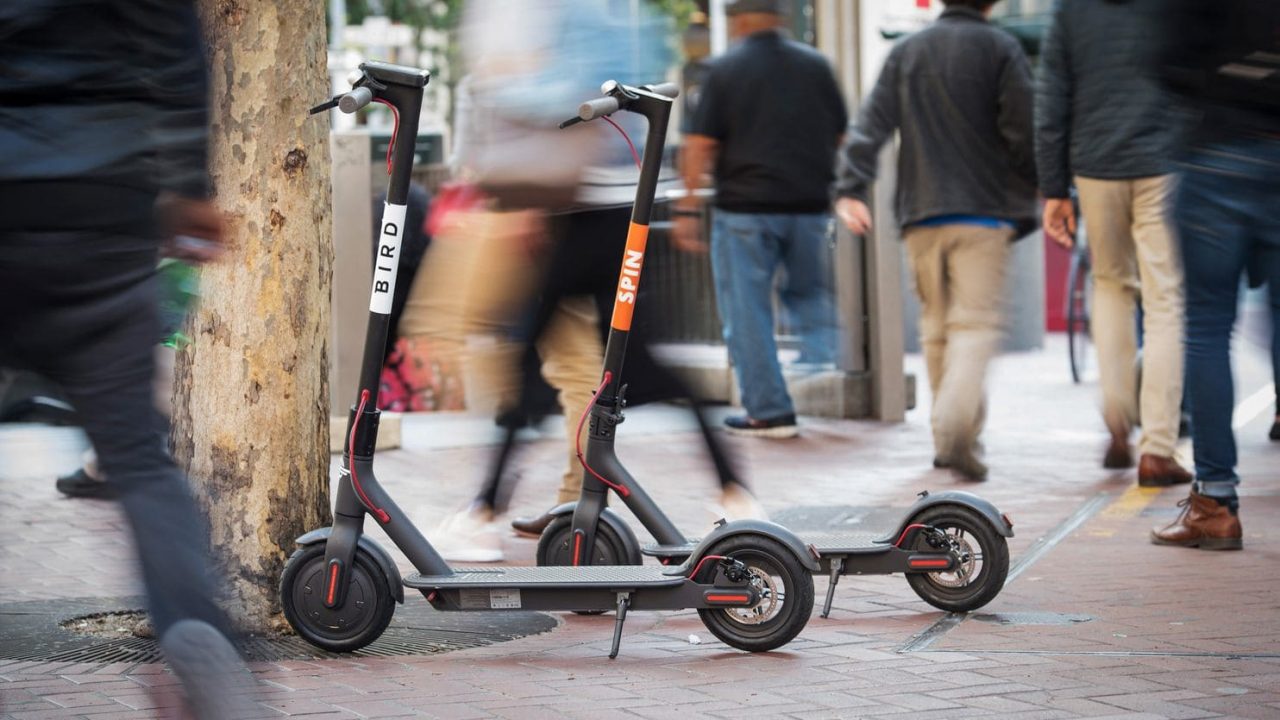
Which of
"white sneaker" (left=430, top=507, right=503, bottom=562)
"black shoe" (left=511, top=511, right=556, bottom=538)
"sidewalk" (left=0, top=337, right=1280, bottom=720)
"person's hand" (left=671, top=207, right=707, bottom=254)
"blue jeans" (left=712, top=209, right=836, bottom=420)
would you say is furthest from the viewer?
"blue jeans" (left=712, top=209, right=836, bottom=420)

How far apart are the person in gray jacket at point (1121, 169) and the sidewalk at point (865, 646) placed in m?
0.44

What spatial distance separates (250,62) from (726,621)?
1851 millimetres

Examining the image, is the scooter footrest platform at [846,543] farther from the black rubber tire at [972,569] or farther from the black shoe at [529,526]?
the black shoe at [529,526]

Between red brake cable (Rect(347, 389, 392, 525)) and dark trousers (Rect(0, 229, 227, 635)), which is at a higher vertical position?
dark trousers (Rect(0, 229, 227, 635))

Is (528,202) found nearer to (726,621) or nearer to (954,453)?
(726,621)

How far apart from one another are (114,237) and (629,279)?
2.18 metres

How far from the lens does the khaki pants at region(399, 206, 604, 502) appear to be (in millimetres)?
5559

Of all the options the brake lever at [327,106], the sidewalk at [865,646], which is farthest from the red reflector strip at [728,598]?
the brake lever at [327,106]

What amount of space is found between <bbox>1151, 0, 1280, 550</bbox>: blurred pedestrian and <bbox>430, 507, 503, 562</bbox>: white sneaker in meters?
2.19

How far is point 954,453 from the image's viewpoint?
7.62m

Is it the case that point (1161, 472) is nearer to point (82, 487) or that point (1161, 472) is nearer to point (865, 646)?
point (865, 646)

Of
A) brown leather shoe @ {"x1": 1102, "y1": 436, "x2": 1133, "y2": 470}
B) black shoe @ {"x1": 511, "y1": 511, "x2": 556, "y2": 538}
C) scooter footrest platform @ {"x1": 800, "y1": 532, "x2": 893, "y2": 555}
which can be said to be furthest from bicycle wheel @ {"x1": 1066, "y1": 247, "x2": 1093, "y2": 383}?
scooter footrest platform @ {"x1": 800, "y1": 532, "x2": 893, "y2": 555}

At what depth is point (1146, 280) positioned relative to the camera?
7113 mm

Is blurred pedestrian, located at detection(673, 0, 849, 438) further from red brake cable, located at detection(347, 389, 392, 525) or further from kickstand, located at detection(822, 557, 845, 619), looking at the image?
red brake cable, located at detection(347, 389, 392, 525)
